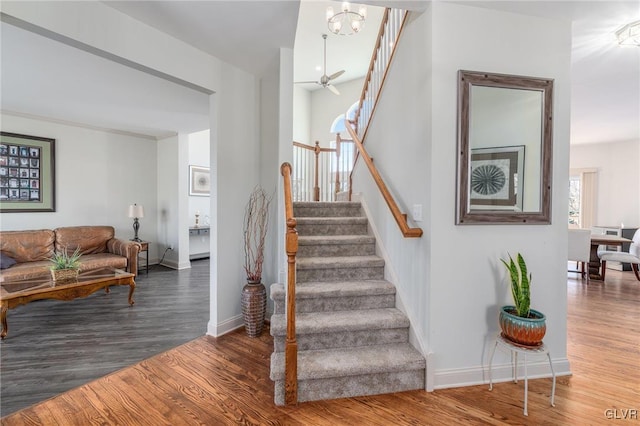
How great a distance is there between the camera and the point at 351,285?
247 cm

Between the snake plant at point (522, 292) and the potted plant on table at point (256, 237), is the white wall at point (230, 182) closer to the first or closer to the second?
the potted plant on table at point (256, 237)

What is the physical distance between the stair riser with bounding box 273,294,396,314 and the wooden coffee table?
2.39 m

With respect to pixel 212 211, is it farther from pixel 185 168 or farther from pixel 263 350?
pixel 185 168

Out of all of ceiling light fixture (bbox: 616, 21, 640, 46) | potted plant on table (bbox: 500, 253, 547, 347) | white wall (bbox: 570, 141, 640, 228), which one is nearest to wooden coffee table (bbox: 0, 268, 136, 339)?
potted plant on table (bbox: 500, 253, 547, 347)

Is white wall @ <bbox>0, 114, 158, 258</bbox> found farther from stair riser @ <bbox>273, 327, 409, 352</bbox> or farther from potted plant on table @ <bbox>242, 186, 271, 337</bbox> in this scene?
stair riser @ <bbox>273, 327, 409, 352</bbox>

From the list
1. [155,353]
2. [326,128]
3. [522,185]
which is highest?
[326,128]

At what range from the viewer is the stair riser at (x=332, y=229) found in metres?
3.10

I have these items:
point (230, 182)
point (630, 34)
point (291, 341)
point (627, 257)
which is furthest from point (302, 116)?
point (627, 257)

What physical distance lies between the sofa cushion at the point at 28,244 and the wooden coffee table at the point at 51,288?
0.82m

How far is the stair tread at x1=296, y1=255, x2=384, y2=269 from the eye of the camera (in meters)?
2.58

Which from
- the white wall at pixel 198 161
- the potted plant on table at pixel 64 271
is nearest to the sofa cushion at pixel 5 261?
the potted plant on table at pixel 64 271

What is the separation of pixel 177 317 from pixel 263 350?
1356 mm

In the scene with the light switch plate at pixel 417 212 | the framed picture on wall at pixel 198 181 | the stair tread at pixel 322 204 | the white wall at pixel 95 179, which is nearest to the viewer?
the light switch plate at pixel 417 212

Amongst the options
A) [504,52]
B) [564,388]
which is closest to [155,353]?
[564,388]
